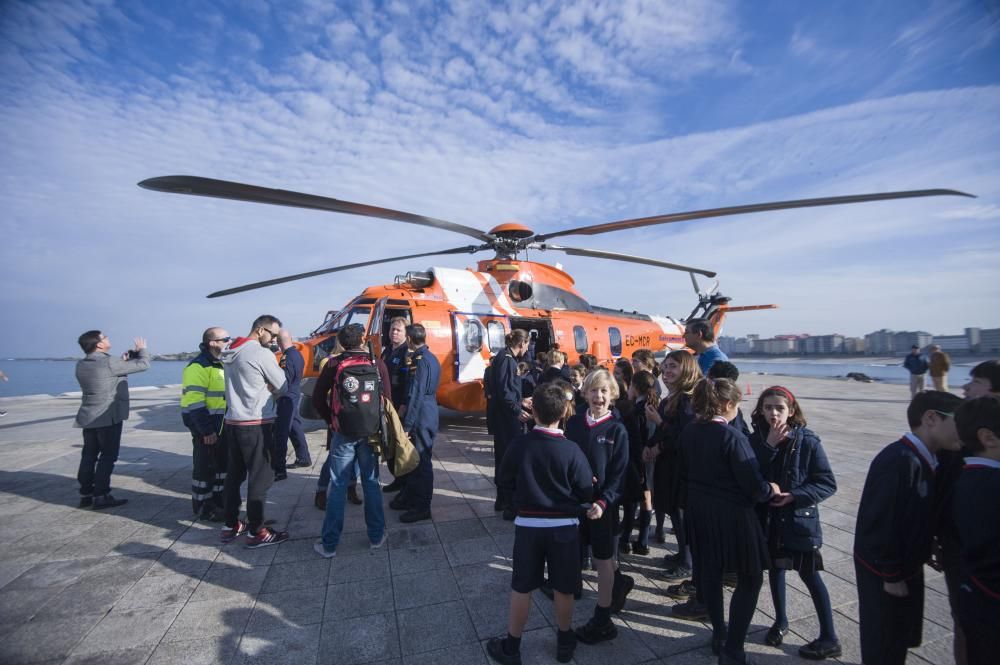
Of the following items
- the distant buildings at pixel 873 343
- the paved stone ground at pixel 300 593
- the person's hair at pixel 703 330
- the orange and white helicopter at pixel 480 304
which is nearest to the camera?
the paved stone ground at pixel 300 593

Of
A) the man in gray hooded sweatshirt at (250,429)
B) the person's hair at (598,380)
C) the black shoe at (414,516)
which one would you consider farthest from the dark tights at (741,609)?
the man in gray hooded sweatshirt at (250,429)

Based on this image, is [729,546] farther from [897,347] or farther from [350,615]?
[897,347]

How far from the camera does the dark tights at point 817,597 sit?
7.86 ft

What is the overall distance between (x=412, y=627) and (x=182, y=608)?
1.67 meters

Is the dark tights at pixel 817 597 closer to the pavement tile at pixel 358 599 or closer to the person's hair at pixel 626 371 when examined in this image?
the person's hair at pixel 626 371

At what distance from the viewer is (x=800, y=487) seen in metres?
2.41

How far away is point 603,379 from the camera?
111 inches

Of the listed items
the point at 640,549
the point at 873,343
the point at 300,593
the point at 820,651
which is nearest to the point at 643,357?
Answer: the point at 640,549

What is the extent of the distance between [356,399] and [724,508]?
2.84 m

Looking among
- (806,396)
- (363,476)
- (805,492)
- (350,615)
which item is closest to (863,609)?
(805,492)

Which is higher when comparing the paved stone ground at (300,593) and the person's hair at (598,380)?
the person's hair at (598,380)

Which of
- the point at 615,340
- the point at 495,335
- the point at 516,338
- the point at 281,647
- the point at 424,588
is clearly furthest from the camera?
the point at 615,340

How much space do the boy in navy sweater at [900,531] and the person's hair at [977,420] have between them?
164 millimetres

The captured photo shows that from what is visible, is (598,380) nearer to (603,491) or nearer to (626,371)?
(603,491)
